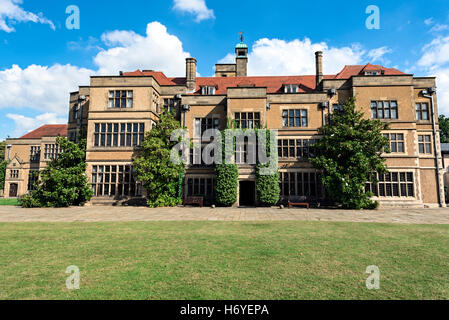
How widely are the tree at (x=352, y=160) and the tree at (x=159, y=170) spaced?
11.8 metres

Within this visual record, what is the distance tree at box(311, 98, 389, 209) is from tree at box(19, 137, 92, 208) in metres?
19.8

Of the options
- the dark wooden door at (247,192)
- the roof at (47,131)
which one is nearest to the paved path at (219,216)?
the dark wooden door at (247,192)

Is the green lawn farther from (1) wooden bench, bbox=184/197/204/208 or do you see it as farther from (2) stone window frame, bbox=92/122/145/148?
(2) stone window frame, bbox=92/122/145/148

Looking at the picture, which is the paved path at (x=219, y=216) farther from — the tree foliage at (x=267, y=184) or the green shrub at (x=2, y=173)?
the green shrub at (x=2, y=173)

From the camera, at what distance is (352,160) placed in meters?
18.3

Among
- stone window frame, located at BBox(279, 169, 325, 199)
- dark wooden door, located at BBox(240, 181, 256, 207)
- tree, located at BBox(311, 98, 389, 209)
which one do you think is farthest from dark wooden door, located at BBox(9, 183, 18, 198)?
tree, located at BBox(311, 98, 389, 209)

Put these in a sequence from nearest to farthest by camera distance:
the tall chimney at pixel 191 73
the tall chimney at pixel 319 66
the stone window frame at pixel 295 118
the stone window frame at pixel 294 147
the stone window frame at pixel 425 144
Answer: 1. the stone window frame at pixel 294 147
2. the stone window frame at pixel 425 144
3. the stone window frame at pixel 295 118
4. the tall chimney at pixel 319 66
5. the tall chimney at pixel 191 73

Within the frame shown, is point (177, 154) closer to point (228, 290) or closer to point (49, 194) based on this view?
point (49, 194)

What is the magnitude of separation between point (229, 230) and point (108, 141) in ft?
57.1

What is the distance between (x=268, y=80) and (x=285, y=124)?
7983 millimetres

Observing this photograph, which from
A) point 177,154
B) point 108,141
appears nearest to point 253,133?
point 177,154

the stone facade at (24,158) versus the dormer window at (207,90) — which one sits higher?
the dormer window at (207,90)

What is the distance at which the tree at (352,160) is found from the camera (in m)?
18.3

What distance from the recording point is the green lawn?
13.6 ft
